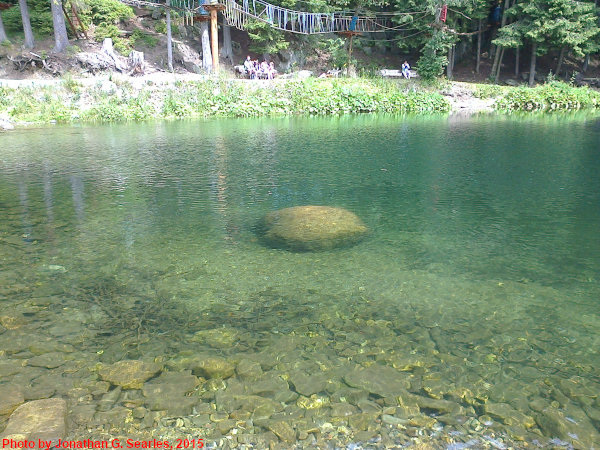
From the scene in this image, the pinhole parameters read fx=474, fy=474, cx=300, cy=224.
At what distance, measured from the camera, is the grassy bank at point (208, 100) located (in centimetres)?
2203

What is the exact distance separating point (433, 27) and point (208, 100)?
58.3ft

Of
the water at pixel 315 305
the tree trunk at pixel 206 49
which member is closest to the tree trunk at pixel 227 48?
the tree trunk at pixel 206 49

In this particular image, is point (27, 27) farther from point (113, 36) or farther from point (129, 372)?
point (129, 372)

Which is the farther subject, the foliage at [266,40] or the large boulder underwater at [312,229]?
the foliage at [266,40]

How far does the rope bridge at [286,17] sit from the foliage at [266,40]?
581 millimetres

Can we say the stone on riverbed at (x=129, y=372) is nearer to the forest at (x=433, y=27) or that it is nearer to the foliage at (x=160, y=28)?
the forest at (x=433, y=27)

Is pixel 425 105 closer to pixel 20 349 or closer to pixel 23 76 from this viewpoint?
pixel 23 76

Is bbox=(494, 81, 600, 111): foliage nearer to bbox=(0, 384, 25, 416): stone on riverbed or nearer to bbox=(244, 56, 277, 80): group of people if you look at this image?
bbox=(244, 56, 277, 80): group of people

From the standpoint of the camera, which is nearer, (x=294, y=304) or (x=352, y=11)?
(x=294, y=304)

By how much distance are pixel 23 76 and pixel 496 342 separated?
27.6m

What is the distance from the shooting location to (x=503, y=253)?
6.35 metres

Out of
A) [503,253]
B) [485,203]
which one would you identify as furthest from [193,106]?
[503,253]

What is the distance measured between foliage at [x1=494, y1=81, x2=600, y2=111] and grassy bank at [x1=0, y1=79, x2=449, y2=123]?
14.2 feet

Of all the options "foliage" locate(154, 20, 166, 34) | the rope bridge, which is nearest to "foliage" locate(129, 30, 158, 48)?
"foliage" locate(154, 20, 166, 34)
